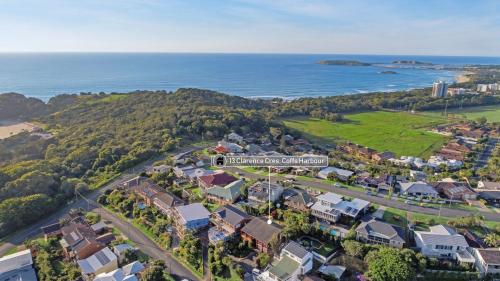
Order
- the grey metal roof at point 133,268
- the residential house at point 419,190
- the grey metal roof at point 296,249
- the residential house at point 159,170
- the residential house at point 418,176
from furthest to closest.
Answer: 1. the residential house at point 159,170
2. the residential house at point 418,176
3. the residential house at point 419,190
4. the grey metal roof at point 133,268
5. the grey metal roof at point 296,249

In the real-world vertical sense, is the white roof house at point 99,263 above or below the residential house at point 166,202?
below

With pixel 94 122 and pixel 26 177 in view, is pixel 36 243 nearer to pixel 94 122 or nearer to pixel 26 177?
pixel 26 177

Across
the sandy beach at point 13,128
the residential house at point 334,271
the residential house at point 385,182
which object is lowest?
the sandy beach at point 13,128

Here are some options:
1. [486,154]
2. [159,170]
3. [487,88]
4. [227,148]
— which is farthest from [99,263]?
[487,88]

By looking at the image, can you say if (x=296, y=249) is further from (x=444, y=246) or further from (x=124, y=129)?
(x=124, y=129)

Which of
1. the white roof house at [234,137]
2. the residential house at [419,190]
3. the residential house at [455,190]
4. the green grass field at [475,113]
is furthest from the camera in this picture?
the green grass field at [475,113]

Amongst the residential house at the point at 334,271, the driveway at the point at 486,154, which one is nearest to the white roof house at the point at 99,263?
the residential house at the point at 334,271

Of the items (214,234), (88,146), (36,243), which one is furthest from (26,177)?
(214,234)

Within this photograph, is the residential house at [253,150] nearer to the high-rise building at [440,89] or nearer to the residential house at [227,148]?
the residential house at [227,148]
